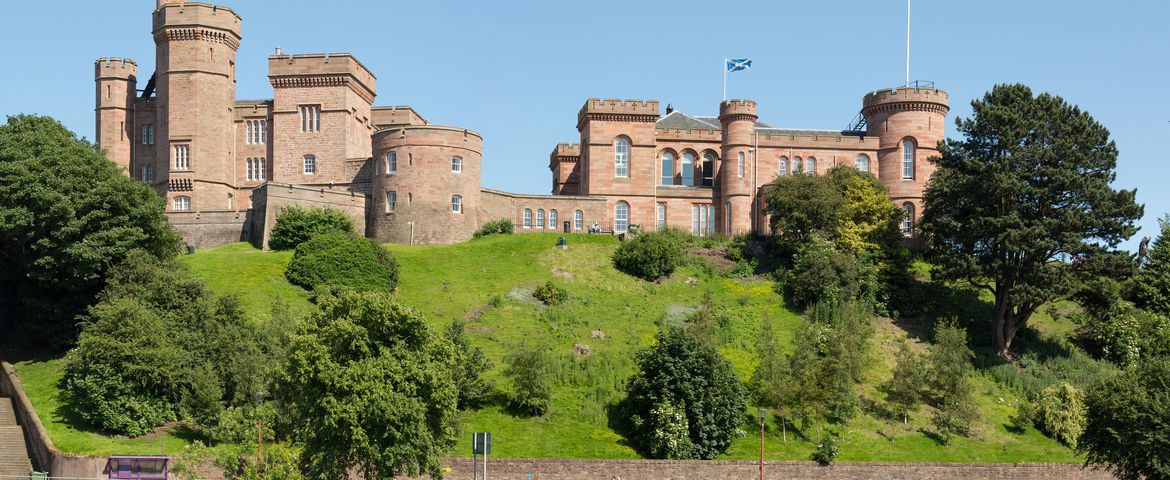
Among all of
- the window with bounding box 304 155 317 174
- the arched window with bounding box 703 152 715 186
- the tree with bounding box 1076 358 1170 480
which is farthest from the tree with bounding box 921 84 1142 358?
the window with bounding box 304 155 317 174

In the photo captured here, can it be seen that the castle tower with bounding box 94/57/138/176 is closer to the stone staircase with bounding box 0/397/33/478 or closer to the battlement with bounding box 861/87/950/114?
the stone staircase with bounding box 0/397/33/478

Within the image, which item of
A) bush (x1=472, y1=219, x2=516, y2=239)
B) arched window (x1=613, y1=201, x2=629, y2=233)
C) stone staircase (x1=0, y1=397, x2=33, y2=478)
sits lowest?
stone staircase (x1=0, y1=397, x2=33, y2=478)

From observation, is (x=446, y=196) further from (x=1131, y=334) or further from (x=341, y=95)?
(x=1131, y=334)

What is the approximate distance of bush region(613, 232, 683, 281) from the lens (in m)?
66.5

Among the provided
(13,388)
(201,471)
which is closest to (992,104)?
(201,471)

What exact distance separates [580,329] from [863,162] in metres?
27.9

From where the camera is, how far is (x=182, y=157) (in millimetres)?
74875

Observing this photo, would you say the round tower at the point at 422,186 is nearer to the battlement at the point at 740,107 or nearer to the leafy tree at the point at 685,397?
the battlement at the point at 740,107

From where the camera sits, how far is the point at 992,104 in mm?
61969

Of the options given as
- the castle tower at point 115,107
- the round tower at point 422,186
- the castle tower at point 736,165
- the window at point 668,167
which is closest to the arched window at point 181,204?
the castle tower at point 115,107

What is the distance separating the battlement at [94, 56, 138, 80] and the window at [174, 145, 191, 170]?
761 centimetres

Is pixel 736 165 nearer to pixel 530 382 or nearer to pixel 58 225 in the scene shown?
pixel 530 382

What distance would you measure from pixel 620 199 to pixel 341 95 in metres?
17.8

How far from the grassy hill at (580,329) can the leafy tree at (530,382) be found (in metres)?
0.60
